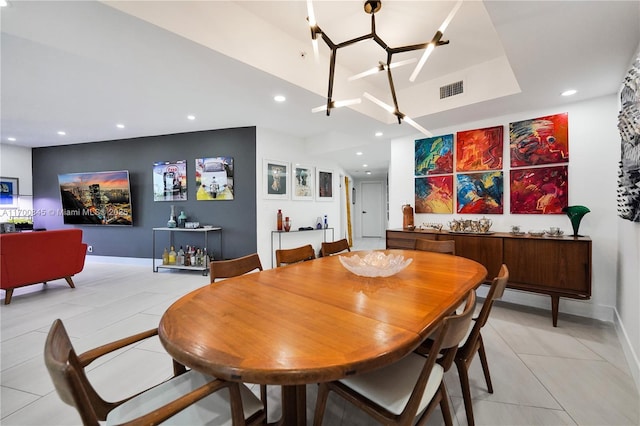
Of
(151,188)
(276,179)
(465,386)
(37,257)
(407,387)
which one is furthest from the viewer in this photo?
(151,188)

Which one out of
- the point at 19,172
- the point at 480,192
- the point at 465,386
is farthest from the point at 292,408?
the point at 19,172

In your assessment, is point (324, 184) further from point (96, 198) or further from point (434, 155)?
point (96, 198)

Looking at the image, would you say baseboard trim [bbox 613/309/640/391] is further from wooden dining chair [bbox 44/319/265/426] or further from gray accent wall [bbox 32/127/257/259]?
gray accent wall [bbox 32/127/257/259]

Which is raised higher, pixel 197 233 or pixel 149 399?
pixel 197 233

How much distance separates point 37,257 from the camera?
134 inches

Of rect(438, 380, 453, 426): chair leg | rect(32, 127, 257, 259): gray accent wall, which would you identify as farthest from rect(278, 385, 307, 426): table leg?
rect(32, 127, 257, 259): gray accent wall

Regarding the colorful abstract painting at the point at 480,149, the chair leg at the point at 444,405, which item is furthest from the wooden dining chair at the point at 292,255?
the colorful abstract painting at the point at 480,149

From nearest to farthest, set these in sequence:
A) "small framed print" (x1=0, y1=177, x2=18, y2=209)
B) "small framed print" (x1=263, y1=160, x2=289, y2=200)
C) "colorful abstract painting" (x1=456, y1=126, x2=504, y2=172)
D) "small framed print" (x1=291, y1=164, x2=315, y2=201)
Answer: "colorful abstract painting" (x1=456, y1=126, x2=504, y2=172) < "small framed print" (x1=263, y1=160, x2=289, y2=200) < "small framed print" (x1=291, y1=164, x2=315, y2=201) < "small framed print" (x1=0, y1=177, x2=18, y2=209)

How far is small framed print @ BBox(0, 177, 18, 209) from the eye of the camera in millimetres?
5688

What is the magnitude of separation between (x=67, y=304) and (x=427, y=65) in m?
5.17

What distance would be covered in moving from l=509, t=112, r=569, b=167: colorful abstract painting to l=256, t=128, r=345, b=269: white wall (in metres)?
3.50

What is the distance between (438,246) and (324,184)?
3.65 meters

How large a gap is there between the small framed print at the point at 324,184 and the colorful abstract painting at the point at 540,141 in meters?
3.51

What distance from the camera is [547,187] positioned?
301 cm
